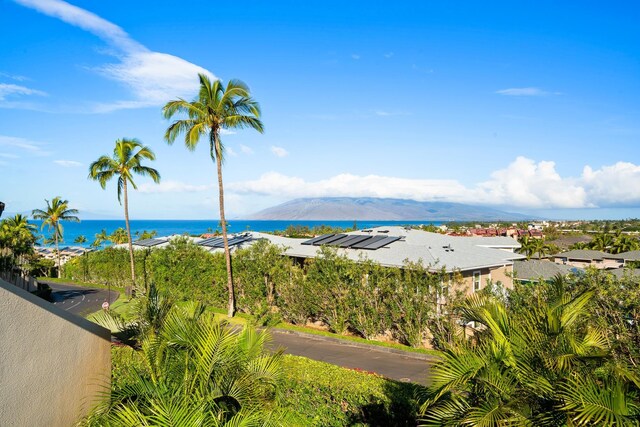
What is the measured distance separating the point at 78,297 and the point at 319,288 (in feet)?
75.4

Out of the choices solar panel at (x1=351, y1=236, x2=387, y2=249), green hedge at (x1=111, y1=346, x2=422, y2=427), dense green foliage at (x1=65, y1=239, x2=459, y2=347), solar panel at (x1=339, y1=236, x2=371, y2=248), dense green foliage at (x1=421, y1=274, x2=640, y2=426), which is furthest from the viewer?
solar panel at (x1=339, y1=236, x2=371, y2=248)

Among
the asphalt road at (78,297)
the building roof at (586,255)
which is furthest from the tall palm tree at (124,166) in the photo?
the building roof at (586,255)

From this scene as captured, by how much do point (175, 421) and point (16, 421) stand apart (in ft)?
4.91

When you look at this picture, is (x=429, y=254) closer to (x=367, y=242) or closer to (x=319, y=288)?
(x=367, y=242)

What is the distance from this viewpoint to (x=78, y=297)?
34688 millimetres

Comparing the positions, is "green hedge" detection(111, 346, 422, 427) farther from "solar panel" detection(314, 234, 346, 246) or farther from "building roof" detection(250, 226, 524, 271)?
"solar panel" detection(314, 234, 346, 246)

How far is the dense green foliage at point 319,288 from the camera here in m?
18.0

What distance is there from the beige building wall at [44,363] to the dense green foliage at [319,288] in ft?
41.5

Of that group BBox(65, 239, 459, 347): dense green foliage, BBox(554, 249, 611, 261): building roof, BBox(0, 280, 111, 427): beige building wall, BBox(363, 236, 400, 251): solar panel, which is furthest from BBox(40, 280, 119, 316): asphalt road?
BBox(554, 249, 611, 261): building roof

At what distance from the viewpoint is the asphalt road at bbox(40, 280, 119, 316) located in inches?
1173

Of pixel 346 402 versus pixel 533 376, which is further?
pixel 346 402

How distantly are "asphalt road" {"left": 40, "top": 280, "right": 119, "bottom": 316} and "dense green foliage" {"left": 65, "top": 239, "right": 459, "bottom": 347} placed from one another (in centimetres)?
499

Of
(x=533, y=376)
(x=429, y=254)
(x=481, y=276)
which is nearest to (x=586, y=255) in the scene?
(x=481, y=276)

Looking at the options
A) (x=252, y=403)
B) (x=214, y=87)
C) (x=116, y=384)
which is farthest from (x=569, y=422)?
(x=214, y=87)
